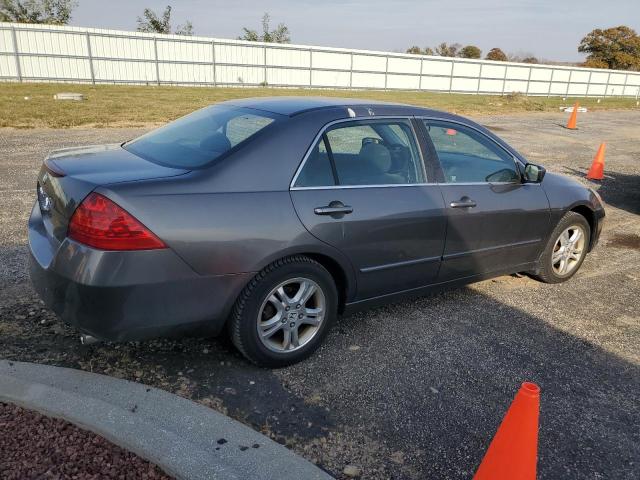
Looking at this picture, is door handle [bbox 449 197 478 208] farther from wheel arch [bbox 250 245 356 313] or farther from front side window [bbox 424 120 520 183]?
wheel arch [bbox 250 245 356 313]

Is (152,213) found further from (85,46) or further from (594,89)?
(594,89)

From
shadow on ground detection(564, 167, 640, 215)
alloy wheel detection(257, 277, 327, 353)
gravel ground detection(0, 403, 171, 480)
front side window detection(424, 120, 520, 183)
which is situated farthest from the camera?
shadow on ground detection(564, 167, 640, 215)

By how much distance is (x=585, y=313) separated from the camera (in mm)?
4512

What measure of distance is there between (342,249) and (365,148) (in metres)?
0.84

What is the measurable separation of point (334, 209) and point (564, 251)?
2.80 m

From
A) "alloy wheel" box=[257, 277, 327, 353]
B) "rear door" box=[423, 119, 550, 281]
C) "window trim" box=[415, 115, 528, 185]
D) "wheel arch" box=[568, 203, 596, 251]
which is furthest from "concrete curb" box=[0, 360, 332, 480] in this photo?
"wheel arch" box=[568, 203, 596, 251]

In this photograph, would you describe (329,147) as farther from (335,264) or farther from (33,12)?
(33,12)

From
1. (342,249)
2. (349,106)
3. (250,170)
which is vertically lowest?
(342,249)

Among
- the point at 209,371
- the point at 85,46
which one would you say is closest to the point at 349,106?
the point at 209,371

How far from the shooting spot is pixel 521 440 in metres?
2.13

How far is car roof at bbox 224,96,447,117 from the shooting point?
3.61 m

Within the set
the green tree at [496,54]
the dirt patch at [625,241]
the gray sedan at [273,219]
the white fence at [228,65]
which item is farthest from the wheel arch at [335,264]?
the green tree at [496,54]

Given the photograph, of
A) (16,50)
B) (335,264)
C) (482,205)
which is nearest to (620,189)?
(482,205)

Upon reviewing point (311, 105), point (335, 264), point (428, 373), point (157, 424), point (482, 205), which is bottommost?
point (428, 373)
